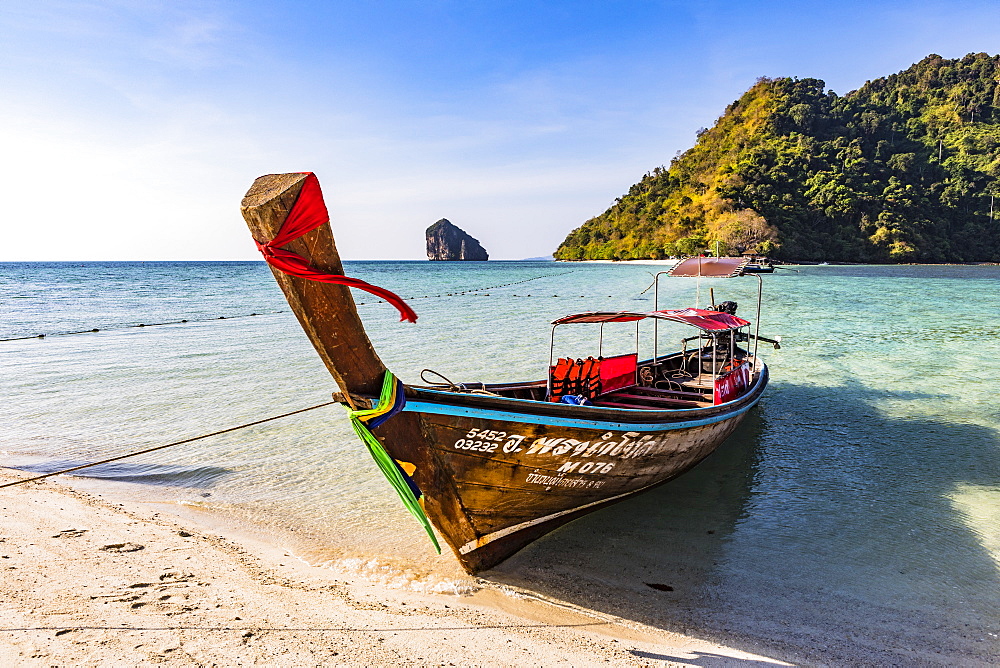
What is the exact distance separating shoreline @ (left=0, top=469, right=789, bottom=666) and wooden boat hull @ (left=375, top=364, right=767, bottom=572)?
65cm

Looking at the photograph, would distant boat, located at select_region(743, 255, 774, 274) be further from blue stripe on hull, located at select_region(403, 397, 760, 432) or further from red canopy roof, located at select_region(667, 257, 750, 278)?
blue stripe on hull, located at select_region(403, 397, 760, 432)

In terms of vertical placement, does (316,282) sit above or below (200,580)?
above

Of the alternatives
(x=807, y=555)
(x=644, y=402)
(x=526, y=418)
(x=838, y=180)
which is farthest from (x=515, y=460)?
(x=838, y=180)

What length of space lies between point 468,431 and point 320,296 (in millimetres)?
1812

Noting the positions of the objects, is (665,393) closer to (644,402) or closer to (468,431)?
(644,402)

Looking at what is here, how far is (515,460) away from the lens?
517 cm

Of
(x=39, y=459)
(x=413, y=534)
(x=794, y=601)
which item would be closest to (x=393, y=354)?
(x=39, y=459)

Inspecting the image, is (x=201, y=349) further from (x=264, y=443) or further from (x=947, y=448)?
(x=947, y=448)

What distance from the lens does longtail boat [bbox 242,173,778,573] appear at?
3.43 metres

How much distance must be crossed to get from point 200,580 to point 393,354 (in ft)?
42.3

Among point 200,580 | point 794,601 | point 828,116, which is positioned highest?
point 828,116

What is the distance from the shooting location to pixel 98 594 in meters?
4.65

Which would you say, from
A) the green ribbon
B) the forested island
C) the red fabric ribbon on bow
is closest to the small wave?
the green ribbon

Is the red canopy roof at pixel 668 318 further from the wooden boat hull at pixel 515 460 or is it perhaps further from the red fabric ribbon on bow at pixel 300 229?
the red fabric ribbon on bow at pixel 300 229
